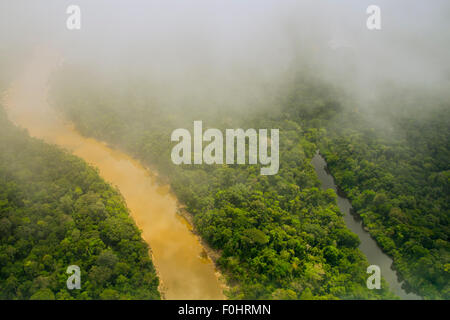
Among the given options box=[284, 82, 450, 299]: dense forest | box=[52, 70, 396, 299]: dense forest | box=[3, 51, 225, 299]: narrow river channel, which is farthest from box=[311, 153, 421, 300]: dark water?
box=[3, 51, 225, 299]: narrow river channel

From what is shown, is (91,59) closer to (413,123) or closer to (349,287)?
(413,123)

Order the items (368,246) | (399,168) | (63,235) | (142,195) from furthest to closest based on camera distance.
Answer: (142,195) < (399,168) < (368,246) < (63,235)

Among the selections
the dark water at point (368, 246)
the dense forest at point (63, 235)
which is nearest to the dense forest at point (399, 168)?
the dark water at point (368, 246)

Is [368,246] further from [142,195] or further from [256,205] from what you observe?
[142,195]

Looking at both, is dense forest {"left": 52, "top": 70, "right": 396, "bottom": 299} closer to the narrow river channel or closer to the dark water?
the narrow river channel

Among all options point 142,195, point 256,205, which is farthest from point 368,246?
point 142,195
